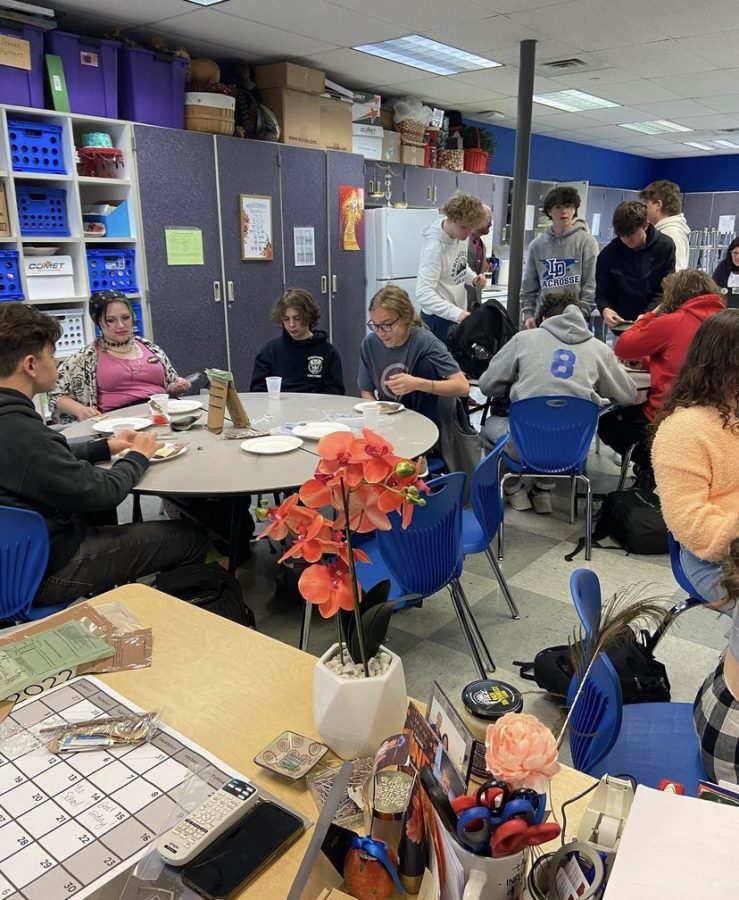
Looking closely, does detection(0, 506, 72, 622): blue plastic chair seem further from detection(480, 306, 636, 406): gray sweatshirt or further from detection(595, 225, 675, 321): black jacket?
detection(595, 225, 675, 321): black jacket

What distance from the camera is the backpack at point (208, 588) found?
2.22 meters

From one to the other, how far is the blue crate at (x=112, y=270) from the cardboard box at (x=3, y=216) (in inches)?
19.1

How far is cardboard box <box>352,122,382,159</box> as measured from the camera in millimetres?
5743

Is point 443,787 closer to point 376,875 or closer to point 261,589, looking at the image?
point 376,875

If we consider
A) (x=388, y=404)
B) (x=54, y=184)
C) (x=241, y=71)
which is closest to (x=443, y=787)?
(x=388, y=404)

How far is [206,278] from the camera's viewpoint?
4.73m

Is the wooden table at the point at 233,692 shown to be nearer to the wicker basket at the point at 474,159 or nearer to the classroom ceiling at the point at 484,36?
the classroom ceiling at the point at 484,36

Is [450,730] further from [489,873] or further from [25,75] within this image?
[25,75]

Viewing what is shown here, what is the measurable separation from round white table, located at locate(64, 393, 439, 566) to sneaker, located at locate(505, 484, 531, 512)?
3.86ft

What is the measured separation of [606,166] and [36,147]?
8899 mm

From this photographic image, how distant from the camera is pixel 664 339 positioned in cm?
326

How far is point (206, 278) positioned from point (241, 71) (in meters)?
1.52

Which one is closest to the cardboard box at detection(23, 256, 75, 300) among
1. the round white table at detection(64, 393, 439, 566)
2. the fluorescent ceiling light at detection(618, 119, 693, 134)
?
the round white table at detection(64, 393, 439, 566)

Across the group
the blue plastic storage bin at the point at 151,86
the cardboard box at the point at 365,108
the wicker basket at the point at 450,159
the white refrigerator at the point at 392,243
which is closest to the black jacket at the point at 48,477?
the blue plastic storage bin at the point at 151,86
